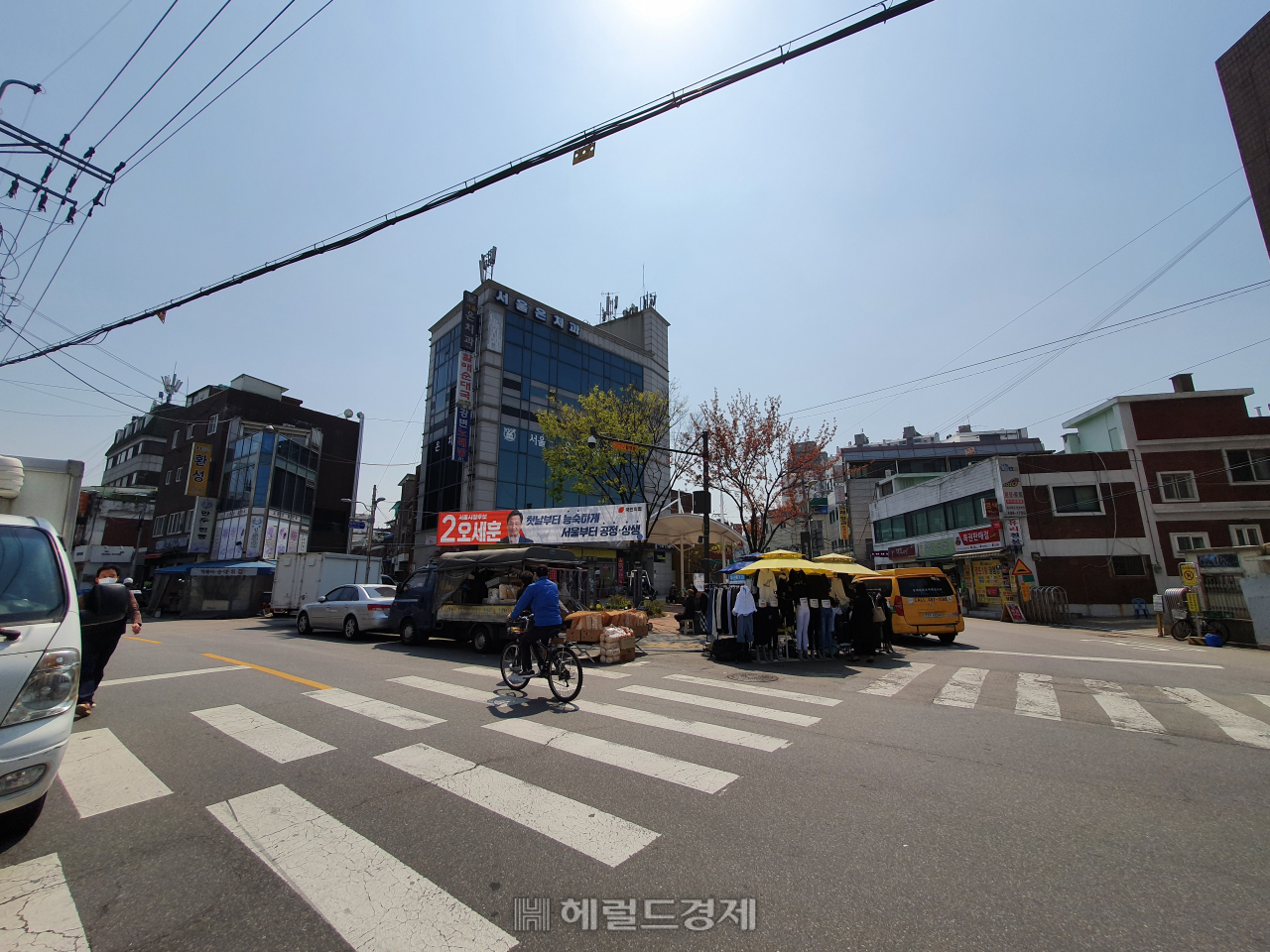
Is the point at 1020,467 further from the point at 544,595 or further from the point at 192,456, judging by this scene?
the point at 192,456

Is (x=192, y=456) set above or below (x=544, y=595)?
above

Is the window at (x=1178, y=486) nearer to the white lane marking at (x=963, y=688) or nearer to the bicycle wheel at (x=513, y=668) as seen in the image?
the white lane marking at (x=963, y=688)

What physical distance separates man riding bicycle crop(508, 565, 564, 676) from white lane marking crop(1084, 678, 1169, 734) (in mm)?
6801

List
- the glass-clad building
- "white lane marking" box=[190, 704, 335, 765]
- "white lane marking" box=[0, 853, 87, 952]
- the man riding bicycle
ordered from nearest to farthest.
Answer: "white lane marking" box=[0, 853, 87, 952]
"white lane marking" box=[190, 704, 335, 765]
the man riding bicycle
the glass-clad building

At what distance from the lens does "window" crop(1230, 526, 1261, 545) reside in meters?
24.1

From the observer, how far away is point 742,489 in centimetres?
2512

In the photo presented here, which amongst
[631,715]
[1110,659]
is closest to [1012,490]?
[1110,659]

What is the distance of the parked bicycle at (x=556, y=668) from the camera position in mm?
7477

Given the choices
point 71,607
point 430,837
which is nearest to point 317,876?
point 430,837

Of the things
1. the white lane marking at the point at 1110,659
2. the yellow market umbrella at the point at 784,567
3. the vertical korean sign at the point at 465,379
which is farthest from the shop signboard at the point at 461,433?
the white lane marking at the point at 1110,659

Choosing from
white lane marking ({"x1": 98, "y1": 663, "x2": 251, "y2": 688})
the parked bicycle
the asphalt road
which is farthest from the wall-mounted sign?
the parked bicycle

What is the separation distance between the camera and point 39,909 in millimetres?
2746

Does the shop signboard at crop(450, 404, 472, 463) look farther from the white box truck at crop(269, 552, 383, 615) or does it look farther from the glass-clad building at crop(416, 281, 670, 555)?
the white box truck at crop(269, 552, 383, 615)

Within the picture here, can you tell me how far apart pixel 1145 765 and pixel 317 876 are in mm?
6635
